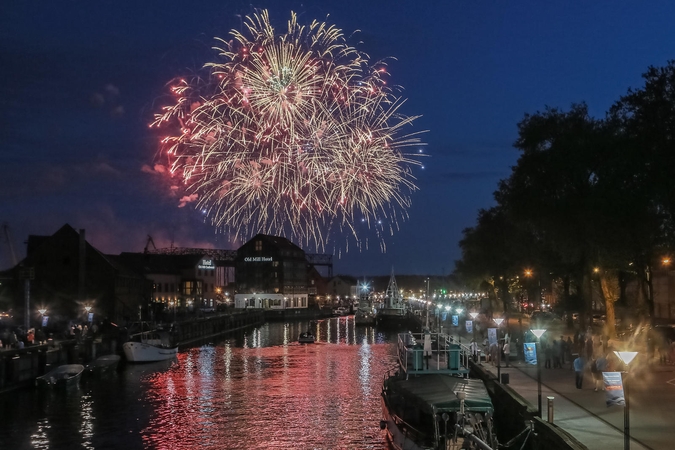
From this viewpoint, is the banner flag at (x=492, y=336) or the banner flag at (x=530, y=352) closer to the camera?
the banner flag at (x=530, y=352)

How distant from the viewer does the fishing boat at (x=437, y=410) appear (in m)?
21.1

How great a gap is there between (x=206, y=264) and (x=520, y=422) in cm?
11804

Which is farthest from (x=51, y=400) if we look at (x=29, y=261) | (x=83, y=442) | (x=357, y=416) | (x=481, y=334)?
(x=29, y=261)

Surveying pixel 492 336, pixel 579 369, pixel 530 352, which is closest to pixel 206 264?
pixel 492 336

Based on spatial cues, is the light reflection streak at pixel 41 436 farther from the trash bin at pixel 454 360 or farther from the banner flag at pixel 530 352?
the banner flag at pixel 530 352

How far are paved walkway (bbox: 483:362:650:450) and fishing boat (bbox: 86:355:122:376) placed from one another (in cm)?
2878

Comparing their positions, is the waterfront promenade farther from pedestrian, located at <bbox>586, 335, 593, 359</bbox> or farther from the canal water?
the canal water

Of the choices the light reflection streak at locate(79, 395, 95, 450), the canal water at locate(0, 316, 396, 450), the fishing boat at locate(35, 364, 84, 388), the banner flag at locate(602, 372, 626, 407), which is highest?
the banner flag at locate(602, 372, 626, 407)

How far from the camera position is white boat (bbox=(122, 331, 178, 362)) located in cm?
5991

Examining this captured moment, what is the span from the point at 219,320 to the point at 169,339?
3038 centimetres

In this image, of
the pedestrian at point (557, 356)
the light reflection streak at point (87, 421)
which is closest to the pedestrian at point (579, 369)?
the pedestrian at point (557, 356)

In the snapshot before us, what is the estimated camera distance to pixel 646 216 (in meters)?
42.6

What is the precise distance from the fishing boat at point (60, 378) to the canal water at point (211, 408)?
25.2 inches

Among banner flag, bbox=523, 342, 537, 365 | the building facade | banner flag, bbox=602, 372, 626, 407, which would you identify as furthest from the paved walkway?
the building facade
